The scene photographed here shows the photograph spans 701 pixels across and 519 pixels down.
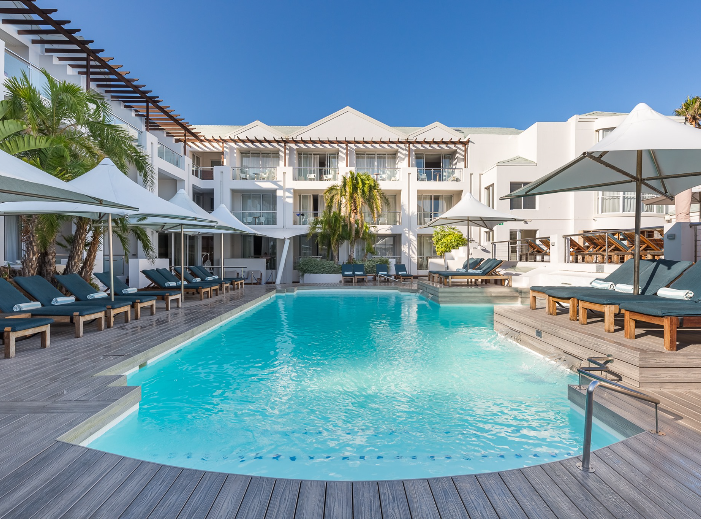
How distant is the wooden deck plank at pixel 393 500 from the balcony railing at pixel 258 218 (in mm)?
22530

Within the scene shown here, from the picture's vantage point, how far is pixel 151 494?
249 cm

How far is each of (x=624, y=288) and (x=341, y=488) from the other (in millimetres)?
6412

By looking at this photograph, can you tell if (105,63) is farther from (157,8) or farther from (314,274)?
(314,274)

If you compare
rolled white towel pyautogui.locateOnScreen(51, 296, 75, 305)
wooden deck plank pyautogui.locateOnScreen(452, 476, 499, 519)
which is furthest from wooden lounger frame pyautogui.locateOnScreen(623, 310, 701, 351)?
rolled white towel pyautogui.locateOnScreen(51, 296, 75, 305)

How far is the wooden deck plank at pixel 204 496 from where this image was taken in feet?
7.56

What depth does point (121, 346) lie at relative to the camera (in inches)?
250

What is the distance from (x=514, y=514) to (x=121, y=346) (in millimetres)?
5793

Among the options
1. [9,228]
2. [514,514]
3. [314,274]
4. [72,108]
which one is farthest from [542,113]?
[514,514]

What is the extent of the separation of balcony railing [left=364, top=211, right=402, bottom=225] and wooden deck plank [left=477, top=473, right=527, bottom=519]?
70.6ft

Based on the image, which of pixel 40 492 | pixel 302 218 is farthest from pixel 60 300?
pixel 302 218

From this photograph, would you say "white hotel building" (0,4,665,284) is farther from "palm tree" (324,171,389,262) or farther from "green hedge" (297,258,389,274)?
"palm tree" (324,171,389,262)

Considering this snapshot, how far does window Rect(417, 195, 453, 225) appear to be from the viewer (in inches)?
1030

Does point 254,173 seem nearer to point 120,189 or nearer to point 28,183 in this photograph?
point 120,189

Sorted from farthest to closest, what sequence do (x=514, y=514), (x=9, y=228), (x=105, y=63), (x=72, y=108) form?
1. (x=105, y=63)
2. (x=9, y=228)
3. (x=72, y=108)
4. (x=514, y=514)
